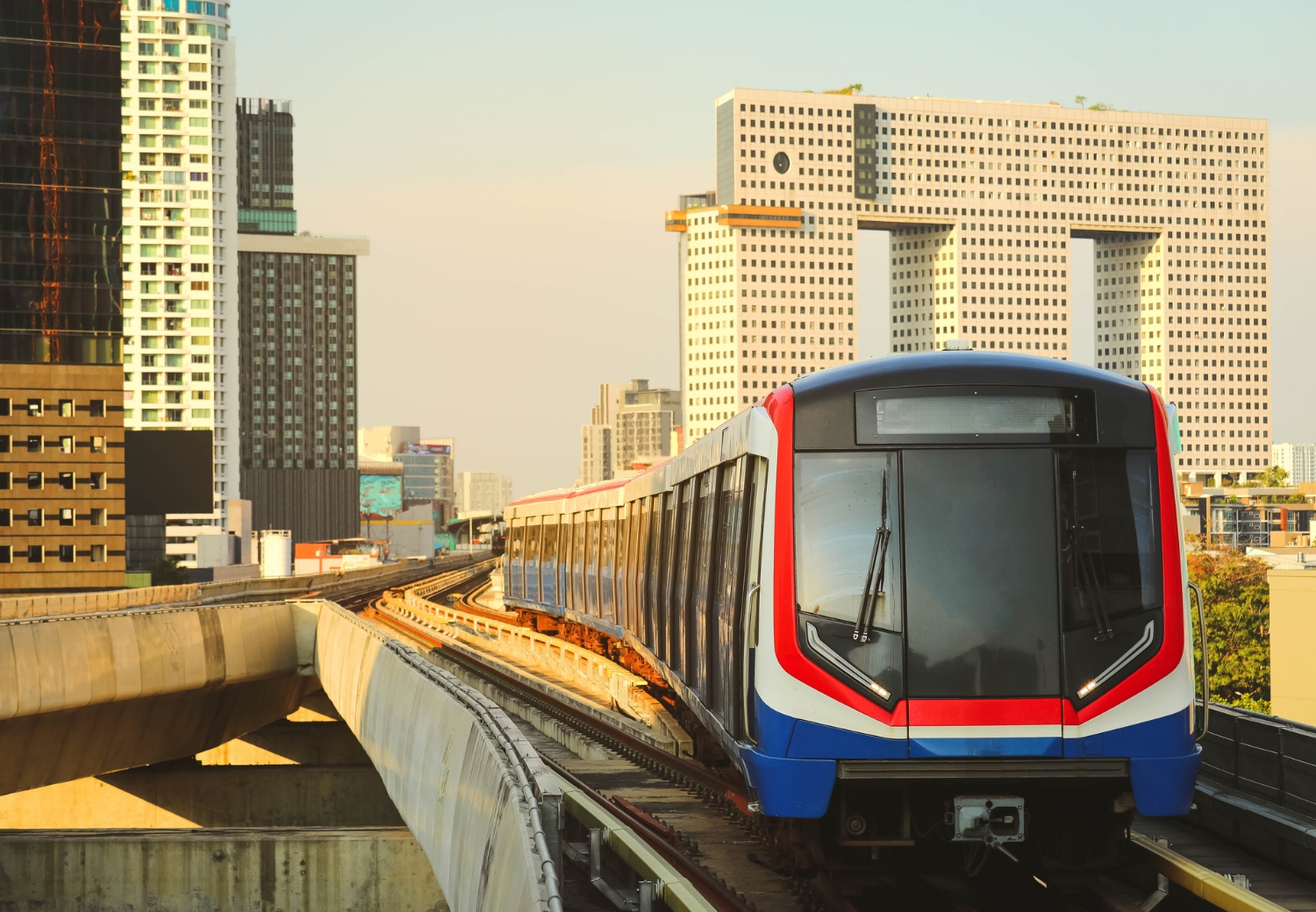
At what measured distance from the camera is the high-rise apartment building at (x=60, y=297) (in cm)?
8738

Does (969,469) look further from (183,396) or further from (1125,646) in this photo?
(183,396)

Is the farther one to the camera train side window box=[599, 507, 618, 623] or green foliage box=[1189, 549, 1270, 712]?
green foliage box=[1189, 549, 1270, 712]

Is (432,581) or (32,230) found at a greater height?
(32,230)

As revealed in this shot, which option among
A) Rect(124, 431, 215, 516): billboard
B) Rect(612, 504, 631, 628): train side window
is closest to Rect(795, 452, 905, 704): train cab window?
Rect(612, 504, 631, 628): train side window

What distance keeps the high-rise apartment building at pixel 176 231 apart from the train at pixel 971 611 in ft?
576

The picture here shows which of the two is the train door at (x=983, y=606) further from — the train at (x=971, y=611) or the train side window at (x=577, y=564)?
the train side window at (x=577, y=564)

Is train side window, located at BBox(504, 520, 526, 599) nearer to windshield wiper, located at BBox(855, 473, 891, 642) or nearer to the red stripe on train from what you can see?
windshield wiper, located at BBox(855, 473, 891, 642)

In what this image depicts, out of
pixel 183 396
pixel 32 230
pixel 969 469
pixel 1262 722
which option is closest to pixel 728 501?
pixel 969 469

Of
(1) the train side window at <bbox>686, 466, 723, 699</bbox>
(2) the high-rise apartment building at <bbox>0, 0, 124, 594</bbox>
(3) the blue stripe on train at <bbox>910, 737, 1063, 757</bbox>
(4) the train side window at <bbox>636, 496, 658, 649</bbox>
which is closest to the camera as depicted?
(3) the blue stripe on train at <bbox>910, 737, 1063, 757</bbox>

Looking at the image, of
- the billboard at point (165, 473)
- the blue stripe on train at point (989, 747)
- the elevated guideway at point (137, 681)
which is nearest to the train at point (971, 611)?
the blue stripe on train at point (989, 747)

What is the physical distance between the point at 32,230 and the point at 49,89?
27.0 feet

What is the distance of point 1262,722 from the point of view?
11023 mm

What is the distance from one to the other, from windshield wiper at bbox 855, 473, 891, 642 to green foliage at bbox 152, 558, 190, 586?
12992 centimetres

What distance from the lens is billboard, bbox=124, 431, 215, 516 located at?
126062 millimetres
